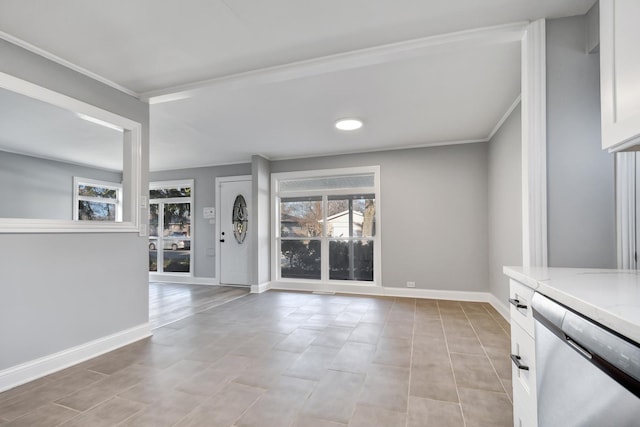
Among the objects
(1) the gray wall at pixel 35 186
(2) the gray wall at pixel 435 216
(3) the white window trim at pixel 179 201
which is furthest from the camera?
(3) the white window trim at pixel 179 201

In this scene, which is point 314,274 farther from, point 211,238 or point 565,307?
point 565,307

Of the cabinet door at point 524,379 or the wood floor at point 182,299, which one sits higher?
the cabinet door at point 524,379

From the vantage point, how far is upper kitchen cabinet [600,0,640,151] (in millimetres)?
1172

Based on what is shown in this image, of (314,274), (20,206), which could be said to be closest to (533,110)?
(314,274)

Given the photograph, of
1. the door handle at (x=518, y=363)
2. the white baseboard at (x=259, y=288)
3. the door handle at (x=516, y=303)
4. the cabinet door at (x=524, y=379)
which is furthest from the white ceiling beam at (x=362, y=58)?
the white baseboard at (x=259, y=288)

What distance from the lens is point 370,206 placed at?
5363 mm

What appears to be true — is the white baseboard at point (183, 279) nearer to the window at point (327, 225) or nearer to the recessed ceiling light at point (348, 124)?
the window at point (327, 225)

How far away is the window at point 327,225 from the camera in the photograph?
211 inches

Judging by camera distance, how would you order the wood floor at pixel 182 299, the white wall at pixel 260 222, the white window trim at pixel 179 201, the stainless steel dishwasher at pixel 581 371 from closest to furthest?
the stainless steel dishwasher at pixel 581 371 → the wood floor at pixel 182 299 → the white wall at pixel 260 222 → the white window trim at pixel 179 201

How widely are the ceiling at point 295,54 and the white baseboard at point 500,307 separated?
7.74 ft

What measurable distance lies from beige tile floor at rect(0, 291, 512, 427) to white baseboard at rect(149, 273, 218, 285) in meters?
2.81

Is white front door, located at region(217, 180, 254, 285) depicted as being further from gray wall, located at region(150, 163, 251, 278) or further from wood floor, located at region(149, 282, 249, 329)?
wood floor, located at region(149, 282, 249, 329)

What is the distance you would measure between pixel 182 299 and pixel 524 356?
15.9 ft

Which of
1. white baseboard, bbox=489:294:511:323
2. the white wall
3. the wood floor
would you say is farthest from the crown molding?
white baseboard, bbox=489:294:511:323
